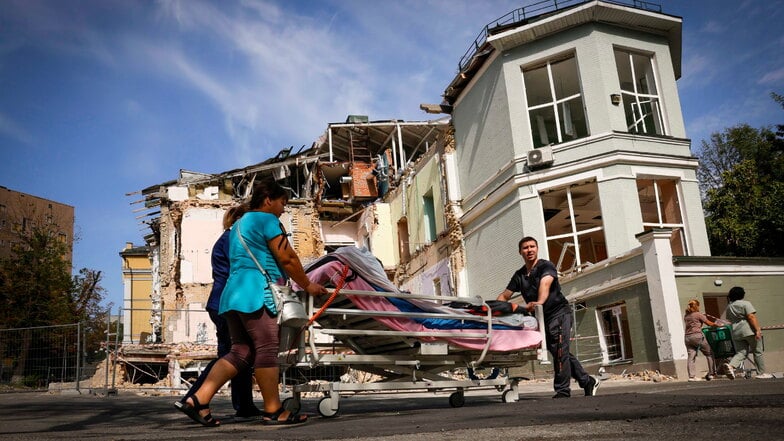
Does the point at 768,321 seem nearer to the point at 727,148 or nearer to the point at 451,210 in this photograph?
the point at 451,210

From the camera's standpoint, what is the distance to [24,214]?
55438mm

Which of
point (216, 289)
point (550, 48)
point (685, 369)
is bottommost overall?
point (685, 369)

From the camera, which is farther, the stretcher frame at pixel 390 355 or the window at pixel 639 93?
the window at pixel 639 93

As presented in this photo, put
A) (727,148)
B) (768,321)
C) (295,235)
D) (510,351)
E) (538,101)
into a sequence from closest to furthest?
(510,351), (768,321), (538,101), (295,235), (727,148)

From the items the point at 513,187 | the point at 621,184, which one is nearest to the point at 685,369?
the point at 621,184

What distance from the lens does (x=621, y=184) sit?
61.1ft

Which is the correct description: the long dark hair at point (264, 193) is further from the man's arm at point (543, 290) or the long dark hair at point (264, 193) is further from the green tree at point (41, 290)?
the green tree at point (41, 290)

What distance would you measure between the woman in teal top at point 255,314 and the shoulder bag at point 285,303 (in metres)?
0.03

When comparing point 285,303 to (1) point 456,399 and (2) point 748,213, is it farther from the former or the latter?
(2) point 748,213

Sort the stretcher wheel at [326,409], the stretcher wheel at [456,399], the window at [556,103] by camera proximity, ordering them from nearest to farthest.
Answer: the stretcher wheel at [326,409] < the stretcher wheel at [456,399] < the window at [556,103]

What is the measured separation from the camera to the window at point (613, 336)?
16000 millimetres

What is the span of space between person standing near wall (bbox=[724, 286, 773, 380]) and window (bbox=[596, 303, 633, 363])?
440 centimetres

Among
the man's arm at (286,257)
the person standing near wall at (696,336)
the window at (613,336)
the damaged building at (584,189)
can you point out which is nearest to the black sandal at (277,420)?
the man's arm at (286,257)

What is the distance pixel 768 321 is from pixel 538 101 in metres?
10.3
